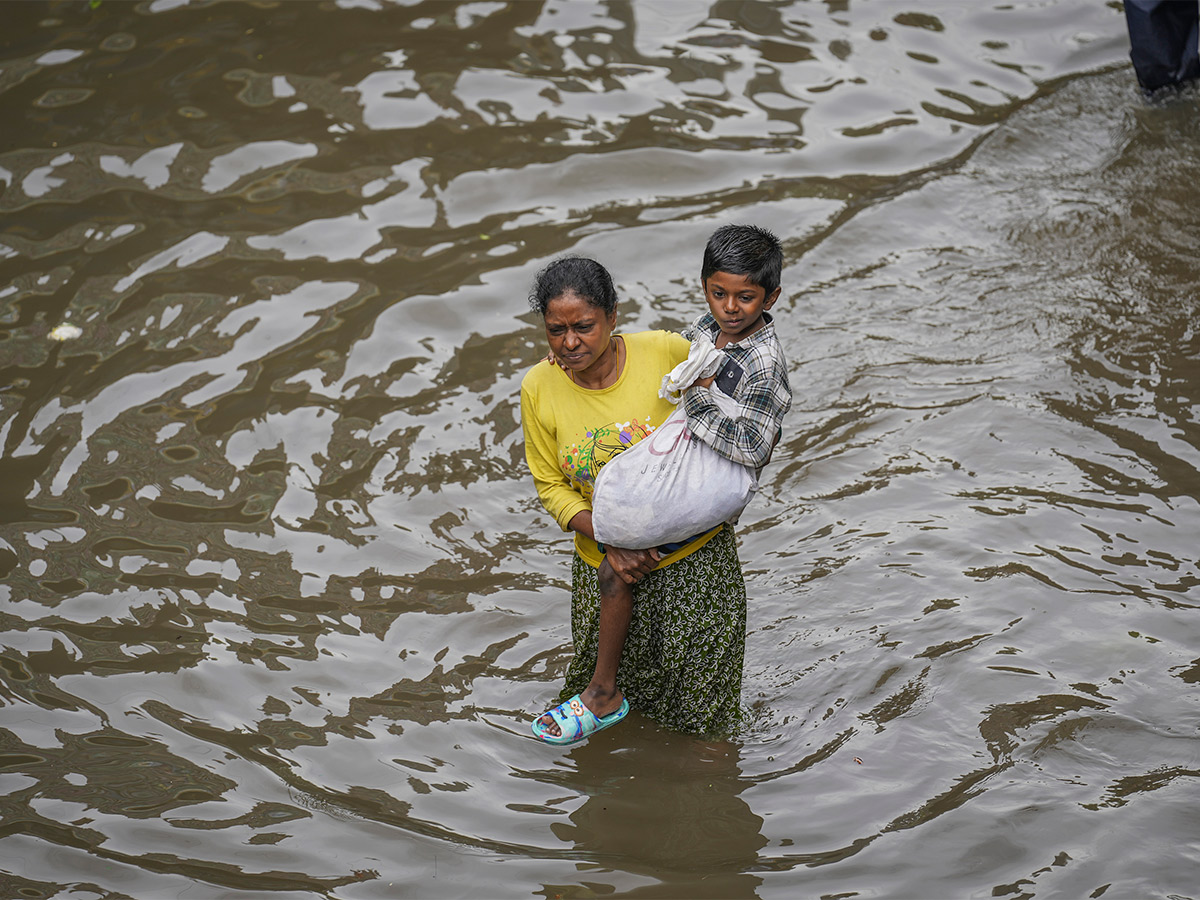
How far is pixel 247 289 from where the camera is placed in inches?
243

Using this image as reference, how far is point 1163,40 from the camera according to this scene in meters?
7.53

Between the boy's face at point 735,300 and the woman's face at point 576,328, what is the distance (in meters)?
0.31

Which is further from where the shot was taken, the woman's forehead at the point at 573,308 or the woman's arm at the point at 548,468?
the woman's arm at the point at 548,468

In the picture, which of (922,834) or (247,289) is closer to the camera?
(922,834)

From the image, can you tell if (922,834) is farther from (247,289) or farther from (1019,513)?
(247,289)

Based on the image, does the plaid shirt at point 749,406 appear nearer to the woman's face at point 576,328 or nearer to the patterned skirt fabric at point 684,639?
the woman's face at point 576,328

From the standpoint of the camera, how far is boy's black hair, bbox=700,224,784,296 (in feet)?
9.78

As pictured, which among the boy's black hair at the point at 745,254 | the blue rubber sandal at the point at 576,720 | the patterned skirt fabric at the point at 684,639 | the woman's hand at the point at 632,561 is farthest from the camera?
the blue rubber sandal at the point at 576,720

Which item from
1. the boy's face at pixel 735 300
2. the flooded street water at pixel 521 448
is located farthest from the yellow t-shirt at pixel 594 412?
the flooded street water at pixel 521 448

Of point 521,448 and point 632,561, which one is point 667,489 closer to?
point 632,561

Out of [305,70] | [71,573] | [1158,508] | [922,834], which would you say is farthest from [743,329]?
[305,70]

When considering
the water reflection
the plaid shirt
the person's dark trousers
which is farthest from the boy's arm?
the person's dark trousers

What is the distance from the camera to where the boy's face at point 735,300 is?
9.86 ft

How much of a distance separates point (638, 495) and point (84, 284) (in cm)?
444
